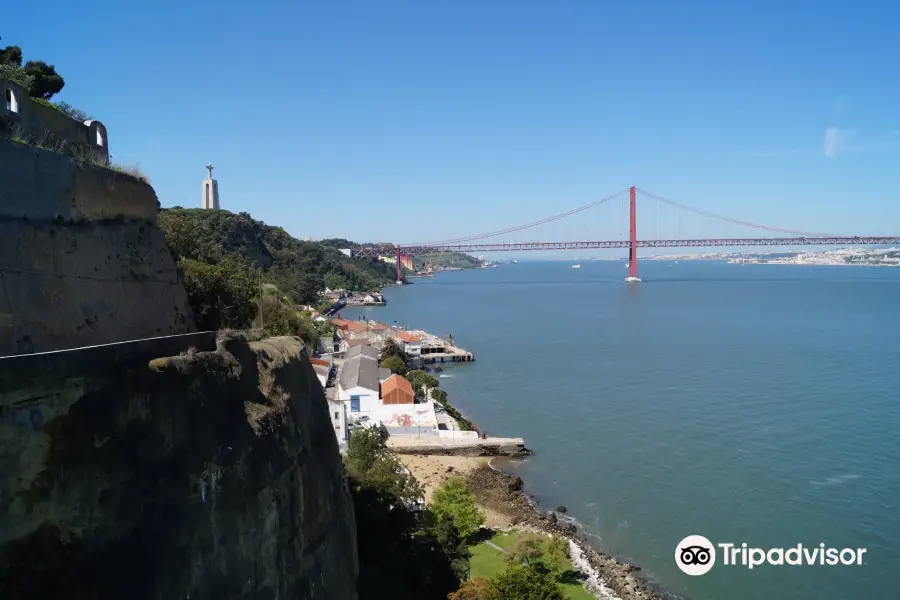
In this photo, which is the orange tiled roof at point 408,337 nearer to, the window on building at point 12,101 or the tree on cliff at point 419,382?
the tree on cliff at point 419,382

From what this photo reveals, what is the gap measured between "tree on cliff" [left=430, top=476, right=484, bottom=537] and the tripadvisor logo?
413 cm

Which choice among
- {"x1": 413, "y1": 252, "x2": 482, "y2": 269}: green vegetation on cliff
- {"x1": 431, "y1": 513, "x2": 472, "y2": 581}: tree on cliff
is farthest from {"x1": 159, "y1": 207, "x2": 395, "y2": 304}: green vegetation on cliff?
{"x1": 413, "y1": 252, "x2": 482, "y2": 269}: green vegetation on cliff

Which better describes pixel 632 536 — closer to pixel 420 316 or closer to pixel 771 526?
pixel 771 526

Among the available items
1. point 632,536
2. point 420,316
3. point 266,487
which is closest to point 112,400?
point 266,487

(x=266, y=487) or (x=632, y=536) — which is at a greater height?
(x=266, y=487)

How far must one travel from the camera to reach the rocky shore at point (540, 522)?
1191 centimetres

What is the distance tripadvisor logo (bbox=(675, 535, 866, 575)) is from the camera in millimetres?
12695

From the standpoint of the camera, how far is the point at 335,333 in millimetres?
36188

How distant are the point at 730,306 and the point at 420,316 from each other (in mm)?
26858

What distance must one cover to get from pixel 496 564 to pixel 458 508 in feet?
4.10

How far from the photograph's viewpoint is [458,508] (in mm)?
12672

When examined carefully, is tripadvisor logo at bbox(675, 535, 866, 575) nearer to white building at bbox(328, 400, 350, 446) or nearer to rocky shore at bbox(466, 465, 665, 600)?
rocky shore at bbox(466, 465, 665, 600)

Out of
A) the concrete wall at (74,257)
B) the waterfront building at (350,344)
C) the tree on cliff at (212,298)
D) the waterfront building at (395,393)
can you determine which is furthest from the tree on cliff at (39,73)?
the waterfront building at (350,344)

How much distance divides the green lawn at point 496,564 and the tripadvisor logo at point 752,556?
250 centimetres
